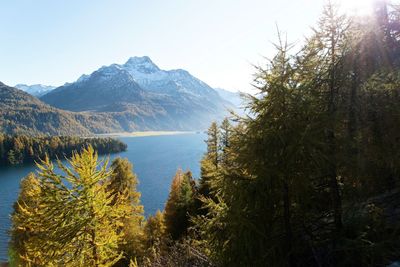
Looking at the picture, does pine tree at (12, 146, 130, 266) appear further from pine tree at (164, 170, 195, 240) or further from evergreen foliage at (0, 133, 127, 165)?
evergreen foliage at (0, 133, 127, 165)

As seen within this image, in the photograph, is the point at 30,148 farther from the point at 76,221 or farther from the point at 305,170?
the point at 305,170

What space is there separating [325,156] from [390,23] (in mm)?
14055

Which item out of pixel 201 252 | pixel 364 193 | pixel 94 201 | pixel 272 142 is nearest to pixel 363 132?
pixel 364 193

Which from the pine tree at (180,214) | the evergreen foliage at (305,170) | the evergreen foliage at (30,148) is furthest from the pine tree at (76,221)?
the evergreen foliage at (30,148)

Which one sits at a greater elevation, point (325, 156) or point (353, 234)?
point (325, 156)

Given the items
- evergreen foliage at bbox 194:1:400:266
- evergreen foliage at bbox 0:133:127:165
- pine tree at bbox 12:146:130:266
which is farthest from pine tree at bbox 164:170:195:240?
evergreen foliage at bbox 0:133:127:165

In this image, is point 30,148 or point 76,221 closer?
point 76,221

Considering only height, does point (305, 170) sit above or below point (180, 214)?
above

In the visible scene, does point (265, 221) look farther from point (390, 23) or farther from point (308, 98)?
point (390, 23)

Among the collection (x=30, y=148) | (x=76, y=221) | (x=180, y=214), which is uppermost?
(x=76, y=221)

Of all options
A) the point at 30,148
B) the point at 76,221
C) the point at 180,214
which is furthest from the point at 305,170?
the point at 30,148

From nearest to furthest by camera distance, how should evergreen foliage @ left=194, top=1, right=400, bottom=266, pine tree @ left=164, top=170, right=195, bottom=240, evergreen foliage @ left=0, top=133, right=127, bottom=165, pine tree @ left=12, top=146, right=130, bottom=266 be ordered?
evergreen foliage @ left=194, top=1, right=400, bottom=266
pine tree @ left=12, top=146, right=130, bottom=266
pine tree @ left=164, top=170, right=195, bottom=240
evergreen foliage @ left=0, top=133, right=127, bottom=165

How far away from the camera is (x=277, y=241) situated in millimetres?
8680

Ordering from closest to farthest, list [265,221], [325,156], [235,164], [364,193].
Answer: [325,156] < [265,221] < [235,164] < [364,193]
